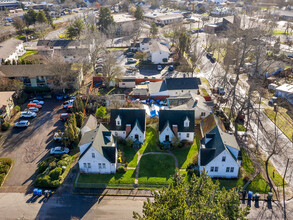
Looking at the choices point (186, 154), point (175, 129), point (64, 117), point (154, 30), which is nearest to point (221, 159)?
point (186, 154)

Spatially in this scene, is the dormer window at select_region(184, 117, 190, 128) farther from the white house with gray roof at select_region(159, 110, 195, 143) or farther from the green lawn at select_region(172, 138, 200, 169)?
the green lawn at select_region(172, 138, 200, 169)

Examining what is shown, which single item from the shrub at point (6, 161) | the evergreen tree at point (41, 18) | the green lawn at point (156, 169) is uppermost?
the evergreen tree at point (41, 18)

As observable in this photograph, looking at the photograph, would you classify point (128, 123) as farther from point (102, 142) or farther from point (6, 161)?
point (6, 161)

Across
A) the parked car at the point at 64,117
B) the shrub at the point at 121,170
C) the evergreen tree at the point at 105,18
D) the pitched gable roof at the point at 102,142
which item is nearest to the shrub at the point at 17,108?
the parked car at the point at 64,117

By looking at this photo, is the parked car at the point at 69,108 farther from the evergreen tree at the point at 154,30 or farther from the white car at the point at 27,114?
the evergreen tree at the point at 154,30

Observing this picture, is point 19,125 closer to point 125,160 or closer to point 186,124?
point 125,160

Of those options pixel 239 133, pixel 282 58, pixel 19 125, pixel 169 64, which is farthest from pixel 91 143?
pixel 282 58
